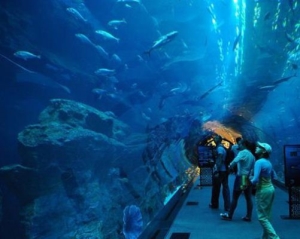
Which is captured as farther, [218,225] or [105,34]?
[105,34]

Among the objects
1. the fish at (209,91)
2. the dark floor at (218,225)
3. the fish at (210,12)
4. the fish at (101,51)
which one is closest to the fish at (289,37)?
the fish at (210,12)

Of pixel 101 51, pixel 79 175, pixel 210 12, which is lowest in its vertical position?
pixel 79 175

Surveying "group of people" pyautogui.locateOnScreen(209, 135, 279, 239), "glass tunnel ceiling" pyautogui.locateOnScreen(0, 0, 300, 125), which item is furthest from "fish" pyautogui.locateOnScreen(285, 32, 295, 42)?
"group of people" pyautogui.locateOnScreen(209, 135, 279, 239)

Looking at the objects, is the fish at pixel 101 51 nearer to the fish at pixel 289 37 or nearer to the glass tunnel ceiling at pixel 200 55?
the glass tunnel ceiling at pixel 200 55

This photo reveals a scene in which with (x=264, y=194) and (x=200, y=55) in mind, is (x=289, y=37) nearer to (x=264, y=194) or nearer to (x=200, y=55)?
(x=200, y=55)

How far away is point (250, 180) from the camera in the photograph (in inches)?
239

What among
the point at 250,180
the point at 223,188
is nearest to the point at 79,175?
the point at 250,180

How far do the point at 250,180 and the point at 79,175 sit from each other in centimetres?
400

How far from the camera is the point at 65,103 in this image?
636cm

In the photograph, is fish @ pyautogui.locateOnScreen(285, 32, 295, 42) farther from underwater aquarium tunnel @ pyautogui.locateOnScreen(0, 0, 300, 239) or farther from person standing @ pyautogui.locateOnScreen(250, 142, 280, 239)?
person standing @ pyautogui.locateOnScreen(250, 142, 280, 239)

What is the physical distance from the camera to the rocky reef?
4.82 meters

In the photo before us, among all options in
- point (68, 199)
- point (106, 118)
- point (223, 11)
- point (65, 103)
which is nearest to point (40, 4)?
point (65, 103)

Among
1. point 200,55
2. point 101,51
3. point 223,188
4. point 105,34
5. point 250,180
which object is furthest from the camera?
point 200,55

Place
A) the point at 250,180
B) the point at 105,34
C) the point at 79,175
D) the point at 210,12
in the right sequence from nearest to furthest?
1. the point at 250,180
2. the point at 79,175
3. the point at 105,34
4. the point at 210,12
